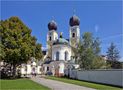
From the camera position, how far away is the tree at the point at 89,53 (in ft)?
174

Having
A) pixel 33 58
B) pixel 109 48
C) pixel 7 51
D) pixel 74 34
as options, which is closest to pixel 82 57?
pixel 33 58

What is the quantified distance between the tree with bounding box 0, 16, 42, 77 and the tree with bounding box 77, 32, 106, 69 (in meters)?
11.4

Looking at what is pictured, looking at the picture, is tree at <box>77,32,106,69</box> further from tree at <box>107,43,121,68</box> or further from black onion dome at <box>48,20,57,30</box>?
black onion dome at <box>48,20,57,30</box>

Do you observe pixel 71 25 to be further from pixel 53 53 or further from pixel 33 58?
pixel 33 58

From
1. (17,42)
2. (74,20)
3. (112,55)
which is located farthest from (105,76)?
(74,20)

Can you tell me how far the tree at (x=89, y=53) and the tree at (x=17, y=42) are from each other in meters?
11.4

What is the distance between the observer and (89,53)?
53594mm

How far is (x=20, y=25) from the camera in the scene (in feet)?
152

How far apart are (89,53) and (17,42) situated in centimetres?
1645

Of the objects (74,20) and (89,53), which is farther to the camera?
(74,20)

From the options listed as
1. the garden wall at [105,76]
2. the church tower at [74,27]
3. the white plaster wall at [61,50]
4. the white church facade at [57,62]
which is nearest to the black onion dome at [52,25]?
the church tower at [74,27]

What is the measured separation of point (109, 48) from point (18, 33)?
3865cm

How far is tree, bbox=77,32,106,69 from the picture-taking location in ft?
174

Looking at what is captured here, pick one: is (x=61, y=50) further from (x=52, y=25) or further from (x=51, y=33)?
(x=52, y=25)
